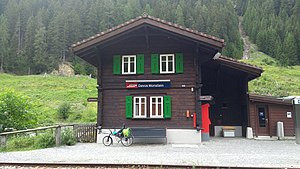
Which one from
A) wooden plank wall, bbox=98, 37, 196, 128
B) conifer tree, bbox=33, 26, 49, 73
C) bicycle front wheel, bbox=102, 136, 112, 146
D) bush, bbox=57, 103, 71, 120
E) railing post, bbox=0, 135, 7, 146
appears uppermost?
conifer tree, bbox=33, 26, 49, 73

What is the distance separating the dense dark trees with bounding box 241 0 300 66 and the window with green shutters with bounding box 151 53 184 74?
59253 millimetres

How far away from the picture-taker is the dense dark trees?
228ft

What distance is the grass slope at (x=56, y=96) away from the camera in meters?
26.4

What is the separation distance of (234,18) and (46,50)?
58238 millimetres

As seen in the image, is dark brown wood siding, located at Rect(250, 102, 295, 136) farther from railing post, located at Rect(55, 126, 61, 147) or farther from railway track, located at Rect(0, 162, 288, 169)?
railing post, located at Rect(55, 126, 61, 147)

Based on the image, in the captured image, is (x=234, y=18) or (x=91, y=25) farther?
(x=234, y=18)

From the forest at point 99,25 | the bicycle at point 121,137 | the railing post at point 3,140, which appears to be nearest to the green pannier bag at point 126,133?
the bicycle at point 121,137

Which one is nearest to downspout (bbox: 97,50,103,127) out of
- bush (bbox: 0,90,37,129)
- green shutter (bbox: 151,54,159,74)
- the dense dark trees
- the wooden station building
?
the wooden station building

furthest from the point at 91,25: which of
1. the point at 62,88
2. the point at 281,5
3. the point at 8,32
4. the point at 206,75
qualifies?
the point at 281,5

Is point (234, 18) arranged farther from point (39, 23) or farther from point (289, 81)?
point (39, 23)

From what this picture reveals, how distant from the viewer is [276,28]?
81.2 m

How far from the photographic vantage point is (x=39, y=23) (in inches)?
3044

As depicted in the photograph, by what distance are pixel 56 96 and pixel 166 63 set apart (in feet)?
83.1

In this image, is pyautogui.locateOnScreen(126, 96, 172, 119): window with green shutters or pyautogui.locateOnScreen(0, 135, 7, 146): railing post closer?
pyautogui.locateOnScreen(0, 135, 7, 146): railing post
